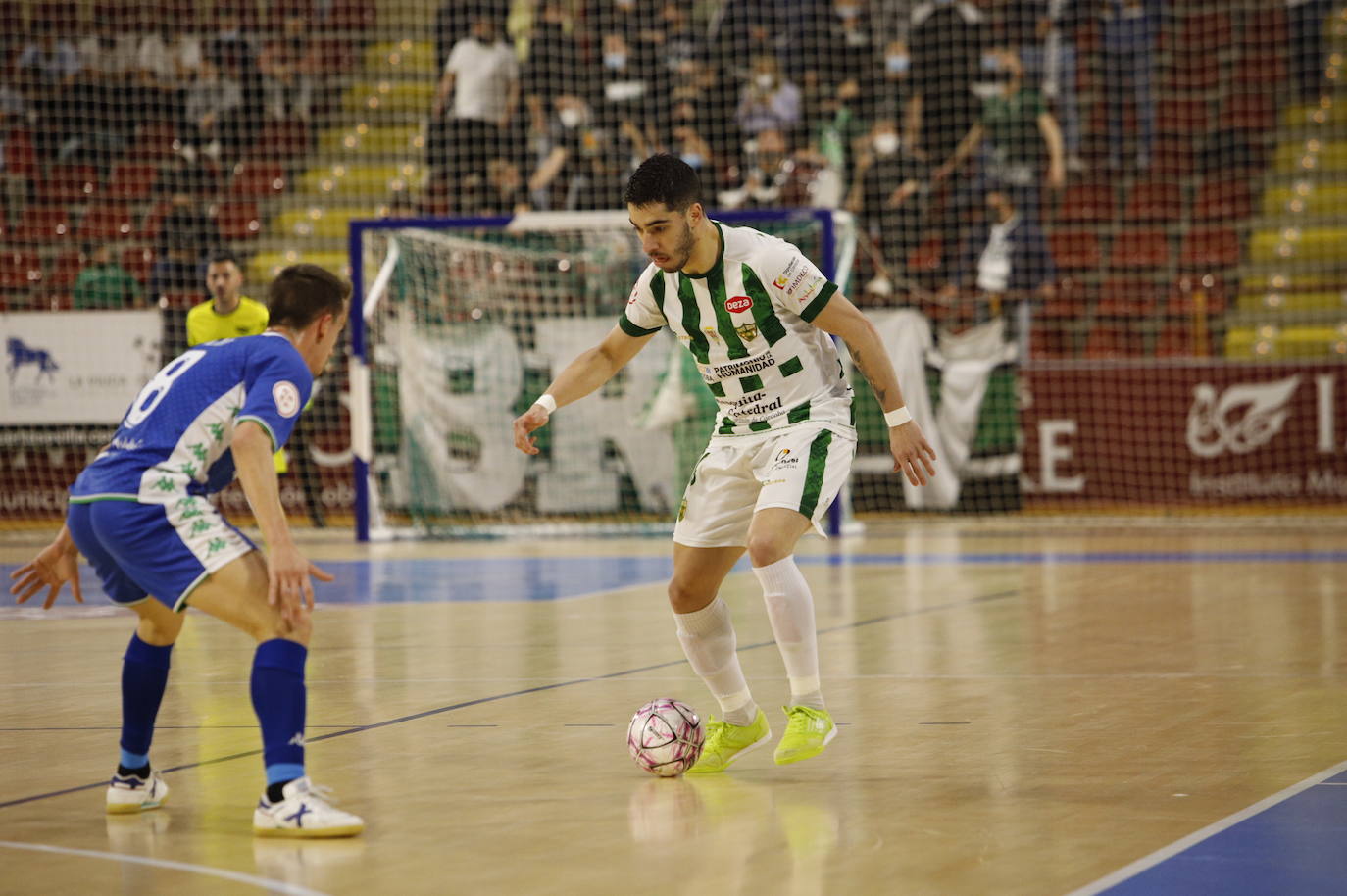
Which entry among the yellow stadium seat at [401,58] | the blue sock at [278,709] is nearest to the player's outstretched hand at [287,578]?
the blue sock at [278,709]

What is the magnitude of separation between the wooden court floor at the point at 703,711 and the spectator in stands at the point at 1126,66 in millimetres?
9130

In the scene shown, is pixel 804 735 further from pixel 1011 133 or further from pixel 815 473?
pixel 1011 133

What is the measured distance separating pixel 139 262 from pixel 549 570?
301 inches

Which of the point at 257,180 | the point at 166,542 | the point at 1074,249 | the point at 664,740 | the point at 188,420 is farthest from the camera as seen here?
the point at 257,180

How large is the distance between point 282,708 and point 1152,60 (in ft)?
→ 58.5

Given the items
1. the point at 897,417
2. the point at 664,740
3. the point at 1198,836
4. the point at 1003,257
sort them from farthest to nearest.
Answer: the point at 1003,257
the point at 897,417
the point at 664,740
the point at 1198,836

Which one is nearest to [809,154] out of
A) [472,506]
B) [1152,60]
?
[1152,60]

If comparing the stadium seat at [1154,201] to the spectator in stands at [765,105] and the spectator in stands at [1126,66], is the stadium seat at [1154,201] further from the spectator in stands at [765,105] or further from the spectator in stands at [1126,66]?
the spectator in stands at [765,105]

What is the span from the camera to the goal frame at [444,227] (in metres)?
16.1

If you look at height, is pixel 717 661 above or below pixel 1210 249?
below

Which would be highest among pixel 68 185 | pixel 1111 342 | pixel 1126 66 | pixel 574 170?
pixel 1126 66

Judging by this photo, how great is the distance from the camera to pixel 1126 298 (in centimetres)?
1938

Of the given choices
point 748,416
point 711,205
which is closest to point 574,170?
point 711,205

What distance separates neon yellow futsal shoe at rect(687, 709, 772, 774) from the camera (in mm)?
5640
